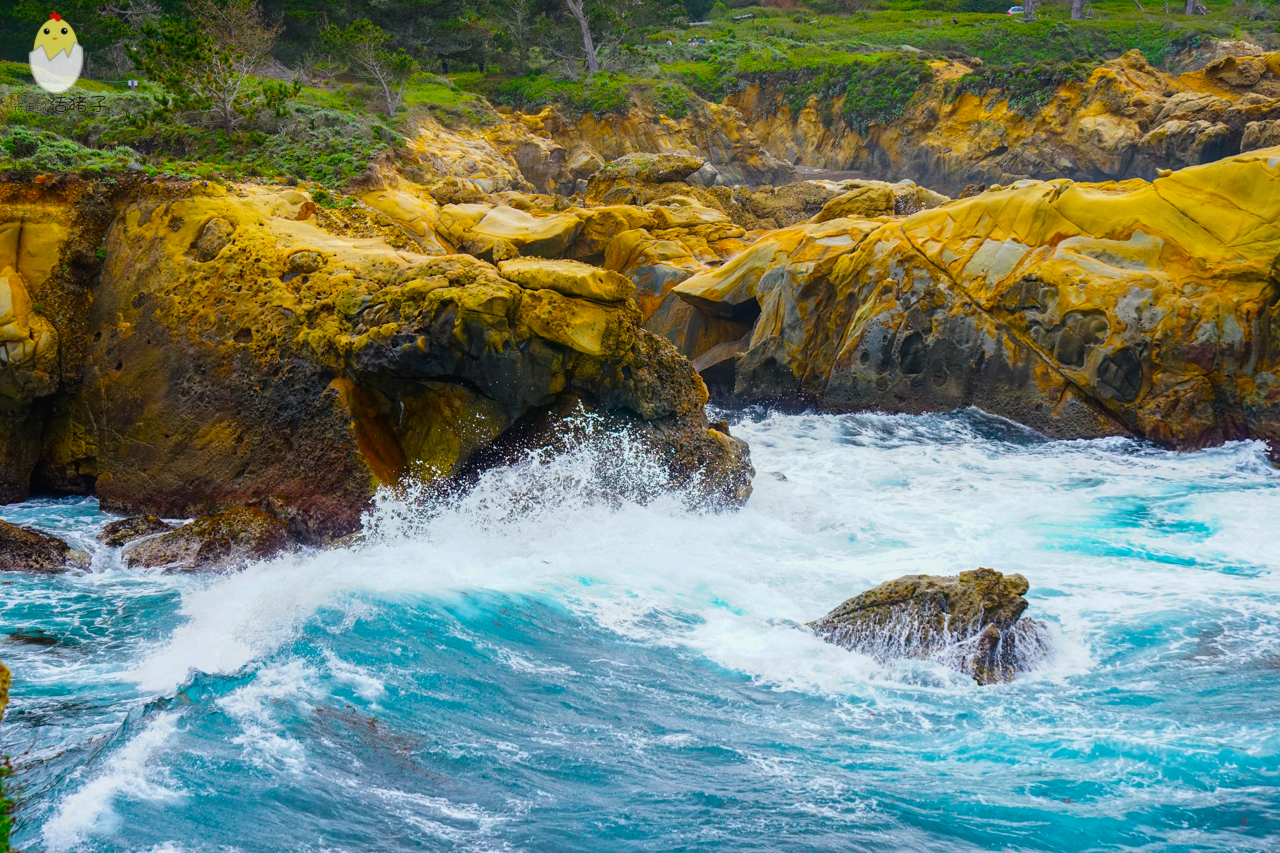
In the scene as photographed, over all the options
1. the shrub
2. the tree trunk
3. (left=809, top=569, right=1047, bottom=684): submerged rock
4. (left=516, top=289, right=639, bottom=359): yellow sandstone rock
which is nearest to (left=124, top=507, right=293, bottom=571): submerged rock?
(left=516, top=289, right=639, bottom=359): yellow sandstone rock

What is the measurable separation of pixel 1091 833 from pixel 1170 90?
39.2m

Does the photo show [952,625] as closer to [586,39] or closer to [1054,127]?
[1054,127]

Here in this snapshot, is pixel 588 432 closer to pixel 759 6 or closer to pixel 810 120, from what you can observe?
pixel 810 120

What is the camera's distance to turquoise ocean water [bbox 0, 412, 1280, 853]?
5.67 m

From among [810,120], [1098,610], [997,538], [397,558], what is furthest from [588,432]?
[810,120]

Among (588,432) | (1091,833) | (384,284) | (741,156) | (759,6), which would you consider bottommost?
(1091,833)

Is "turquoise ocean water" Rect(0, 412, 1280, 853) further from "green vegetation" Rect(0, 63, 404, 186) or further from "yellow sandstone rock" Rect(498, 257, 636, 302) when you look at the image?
"green vegetation" Rect(0, 63, 404, 186)

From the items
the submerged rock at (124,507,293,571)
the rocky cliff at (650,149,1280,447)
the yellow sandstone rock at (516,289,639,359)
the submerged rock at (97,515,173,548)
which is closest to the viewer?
the submerged rock at (124,507,293,571)

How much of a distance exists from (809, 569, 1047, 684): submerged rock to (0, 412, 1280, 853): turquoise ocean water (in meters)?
0.17

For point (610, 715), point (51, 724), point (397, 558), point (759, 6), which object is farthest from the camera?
point (759, 6)

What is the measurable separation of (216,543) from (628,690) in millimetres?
5321

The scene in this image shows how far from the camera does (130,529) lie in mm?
10859

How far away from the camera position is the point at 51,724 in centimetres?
632

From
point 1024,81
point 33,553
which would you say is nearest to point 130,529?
point 33,553
